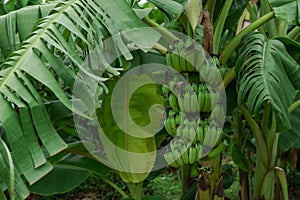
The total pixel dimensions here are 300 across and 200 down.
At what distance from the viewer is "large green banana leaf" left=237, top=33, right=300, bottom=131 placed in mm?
1019

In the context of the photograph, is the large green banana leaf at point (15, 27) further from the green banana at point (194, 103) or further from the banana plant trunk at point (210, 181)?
the banana plant trunk at point (210, 181)

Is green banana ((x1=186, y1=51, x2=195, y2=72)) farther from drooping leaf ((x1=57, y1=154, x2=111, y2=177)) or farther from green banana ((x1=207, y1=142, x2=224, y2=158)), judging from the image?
drooping leaf ((x1=57, y1=154, x2=111, y2=177))

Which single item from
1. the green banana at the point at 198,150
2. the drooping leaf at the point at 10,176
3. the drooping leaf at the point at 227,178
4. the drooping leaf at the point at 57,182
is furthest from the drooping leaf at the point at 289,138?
the drooping leaf at the point at 10,176

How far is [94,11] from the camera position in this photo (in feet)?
3.09

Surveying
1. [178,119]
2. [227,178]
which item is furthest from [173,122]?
[227,178]

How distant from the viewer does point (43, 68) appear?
0.78 meters

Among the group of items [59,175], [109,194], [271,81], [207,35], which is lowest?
[109,194]

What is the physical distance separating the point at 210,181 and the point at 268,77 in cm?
32

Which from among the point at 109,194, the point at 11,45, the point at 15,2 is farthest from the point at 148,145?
the point at 109,194

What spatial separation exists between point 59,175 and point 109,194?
4.02ft

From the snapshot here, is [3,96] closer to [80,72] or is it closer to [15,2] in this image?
[80,72]

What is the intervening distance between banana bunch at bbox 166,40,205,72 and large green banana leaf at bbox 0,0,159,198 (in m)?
0.11

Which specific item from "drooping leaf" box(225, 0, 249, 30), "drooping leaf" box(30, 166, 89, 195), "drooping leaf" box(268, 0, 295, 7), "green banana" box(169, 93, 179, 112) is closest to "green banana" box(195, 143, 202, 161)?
"green banana" box(169, 93, 179, 112)

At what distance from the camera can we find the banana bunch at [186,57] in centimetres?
102
